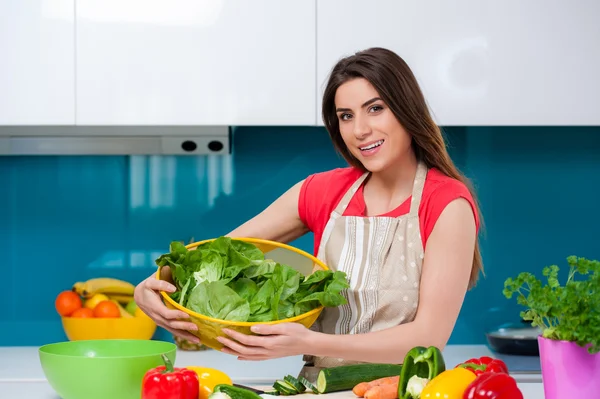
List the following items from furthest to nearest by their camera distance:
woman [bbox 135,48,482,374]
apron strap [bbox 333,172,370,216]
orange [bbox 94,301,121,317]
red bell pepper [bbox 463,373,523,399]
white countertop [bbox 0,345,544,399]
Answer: orange [bbox 94,301,121,317] → white countertop [bbox 0,345,544,399] → apron strap [bbox 333,172,370,216] → woman [bbox 135,48,482,374] → red bell pepper [bbox 463,373,523,399]

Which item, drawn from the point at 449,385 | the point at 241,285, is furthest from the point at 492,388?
the point at 241,285

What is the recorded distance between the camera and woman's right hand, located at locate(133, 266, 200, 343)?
1.36 m

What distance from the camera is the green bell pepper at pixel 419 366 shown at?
3.79 feet

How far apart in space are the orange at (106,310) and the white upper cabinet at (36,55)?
1.95 feet

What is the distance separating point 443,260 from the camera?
159cm

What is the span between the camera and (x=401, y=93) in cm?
168

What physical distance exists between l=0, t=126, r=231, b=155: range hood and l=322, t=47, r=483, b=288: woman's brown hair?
0.86m

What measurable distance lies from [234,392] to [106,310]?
1421 mm

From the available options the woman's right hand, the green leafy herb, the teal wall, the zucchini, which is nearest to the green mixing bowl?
the woman's right hand

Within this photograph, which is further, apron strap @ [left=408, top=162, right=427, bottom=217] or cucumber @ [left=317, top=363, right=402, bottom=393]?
apron strap @ [left=408, top=162, right=427, bottom=217]

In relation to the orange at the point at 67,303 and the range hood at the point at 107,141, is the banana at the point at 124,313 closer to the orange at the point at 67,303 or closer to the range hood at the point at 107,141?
the orange at the point at 67,303

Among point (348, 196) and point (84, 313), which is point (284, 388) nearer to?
point (348, 196)

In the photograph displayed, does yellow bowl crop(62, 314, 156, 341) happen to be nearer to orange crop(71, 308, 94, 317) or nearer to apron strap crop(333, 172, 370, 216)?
orange crop(71, 308, 94, 317)

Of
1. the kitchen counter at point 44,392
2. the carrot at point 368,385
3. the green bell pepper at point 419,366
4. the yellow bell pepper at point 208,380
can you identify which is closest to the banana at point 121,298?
the kitchen counter at point 44,392
